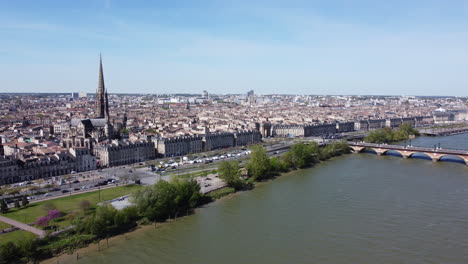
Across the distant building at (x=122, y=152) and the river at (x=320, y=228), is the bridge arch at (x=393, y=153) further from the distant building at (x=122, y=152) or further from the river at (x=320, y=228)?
the distant building at (x=122, y=152)

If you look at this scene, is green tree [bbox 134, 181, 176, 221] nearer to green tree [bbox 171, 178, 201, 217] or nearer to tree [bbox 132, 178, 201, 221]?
tree [bbox 132, 178, 201, 221]

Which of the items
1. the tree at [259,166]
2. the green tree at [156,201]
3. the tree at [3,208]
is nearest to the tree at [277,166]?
the tree at [259,166]

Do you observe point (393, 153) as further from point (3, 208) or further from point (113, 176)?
point (3, 208)

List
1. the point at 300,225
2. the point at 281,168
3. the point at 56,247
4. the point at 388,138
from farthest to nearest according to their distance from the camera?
1. the point at 388,138
2. the point at 281,168
3. the point at 300,225
4. the point at 56,247

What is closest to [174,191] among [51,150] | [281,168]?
[281,168]

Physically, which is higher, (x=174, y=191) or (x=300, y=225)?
(x=174, y=191)

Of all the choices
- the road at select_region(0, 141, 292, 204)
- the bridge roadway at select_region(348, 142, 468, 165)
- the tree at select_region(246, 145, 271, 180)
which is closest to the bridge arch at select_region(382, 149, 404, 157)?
the bridge roadway at select_region(348, 142, 468, 165)

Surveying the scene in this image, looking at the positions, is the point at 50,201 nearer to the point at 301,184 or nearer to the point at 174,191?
the point at 174,191

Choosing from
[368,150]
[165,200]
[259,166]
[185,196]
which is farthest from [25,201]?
[368,150]
